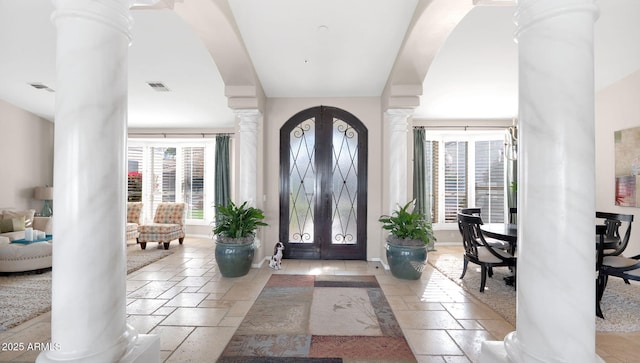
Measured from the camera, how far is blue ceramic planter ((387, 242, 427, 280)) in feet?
13.2

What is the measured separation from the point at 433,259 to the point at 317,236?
2.02 m

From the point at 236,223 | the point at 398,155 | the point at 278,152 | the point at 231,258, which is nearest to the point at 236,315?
the point at 231,258

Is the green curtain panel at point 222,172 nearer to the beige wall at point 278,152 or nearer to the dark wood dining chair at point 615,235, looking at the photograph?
the beige wall at point 278,152

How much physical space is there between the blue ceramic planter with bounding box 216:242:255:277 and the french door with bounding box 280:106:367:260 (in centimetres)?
116

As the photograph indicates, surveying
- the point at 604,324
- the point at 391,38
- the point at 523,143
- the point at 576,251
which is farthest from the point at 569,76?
the point at 604,324

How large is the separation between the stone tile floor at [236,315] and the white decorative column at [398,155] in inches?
44.7

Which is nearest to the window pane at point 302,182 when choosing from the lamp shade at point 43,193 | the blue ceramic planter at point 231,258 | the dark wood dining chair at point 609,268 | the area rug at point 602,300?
the blue ceramic planter at point 231,258

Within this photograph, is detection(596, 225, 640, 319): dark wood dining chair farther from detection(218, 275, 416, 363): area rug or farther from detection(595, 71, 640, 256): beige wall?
detection(218, 275, 416, 363): area rug

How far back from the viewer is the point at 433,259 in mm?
5289

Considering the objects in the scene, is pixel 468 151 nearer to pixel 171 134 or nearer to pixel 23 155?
pixel 171 134

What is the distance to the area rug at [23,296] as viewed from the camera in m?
2.87

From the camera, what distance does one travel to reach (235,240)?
163 inches

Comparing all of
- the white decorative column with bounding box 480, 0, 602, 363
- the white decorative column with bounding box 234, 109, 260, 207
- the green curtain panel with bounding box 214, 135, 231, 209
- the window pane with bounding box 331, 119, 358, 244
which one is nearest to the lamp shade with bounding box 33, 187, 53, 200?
the green curtain panel with bounding box 214, 135, 231, 209

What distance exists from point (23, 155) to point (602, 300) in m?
9.75
